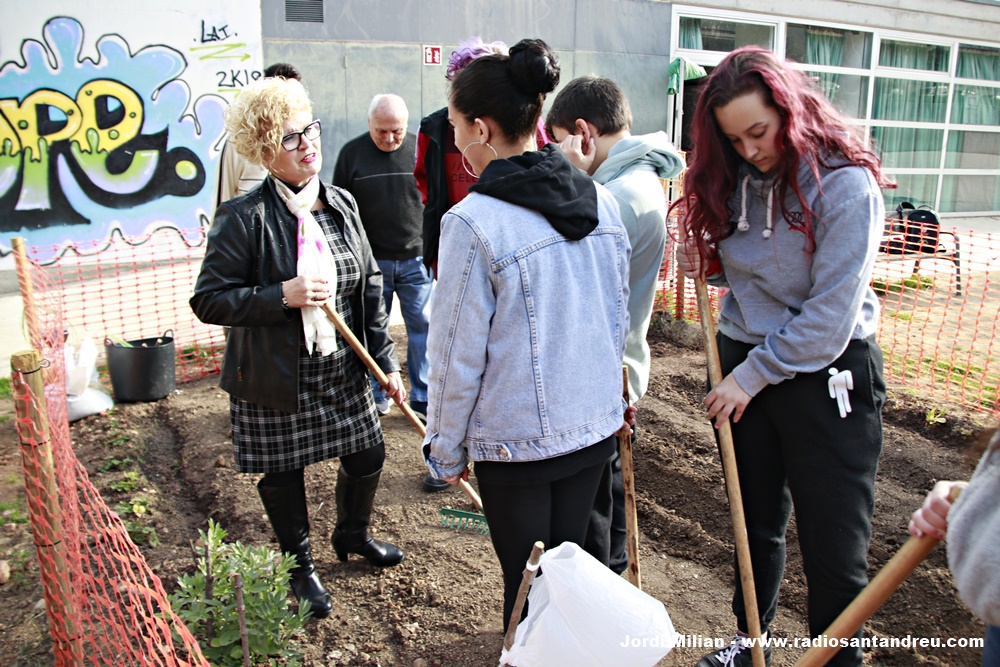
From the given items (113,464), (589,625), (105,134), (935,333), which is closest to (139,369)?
(113,464)

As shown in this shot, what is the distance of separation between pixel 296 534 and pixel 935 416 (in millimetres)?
3709

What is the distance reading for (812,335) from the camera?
6.66 ft

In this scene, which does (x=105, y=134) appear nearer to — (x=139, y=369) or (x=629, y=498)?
(x=139, y=369)

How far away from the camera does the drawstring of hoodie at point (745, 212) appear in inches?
84.4

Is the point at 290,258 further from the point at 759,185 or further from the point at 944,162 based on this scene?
the point at 944,162

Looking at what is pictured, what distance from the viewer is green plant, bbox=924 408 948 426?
4.54 m

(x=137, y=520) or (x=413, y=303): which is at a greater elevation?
(x=413, y=303)

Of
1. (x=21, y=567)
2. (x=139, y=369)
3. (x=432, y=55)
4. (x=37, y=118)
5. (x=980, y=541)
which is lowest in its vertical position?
(x=21, y=567)

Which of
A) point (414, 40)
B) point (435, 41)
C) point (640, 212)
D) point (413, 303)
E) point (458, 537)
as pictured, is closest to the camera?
point (640, 212)

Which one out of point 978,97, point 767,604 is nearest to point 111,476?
point 767,604

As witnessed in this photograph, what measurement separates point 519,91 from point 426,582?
6.78ft

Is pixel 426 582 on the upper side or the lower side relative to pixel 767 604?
lower

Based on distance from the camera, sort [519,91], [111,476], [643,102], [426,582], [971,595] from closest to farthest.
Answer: [971,595], [519,91], [426,582], [111,476], [643,102]

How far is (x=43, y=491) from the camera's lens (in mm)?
2221
